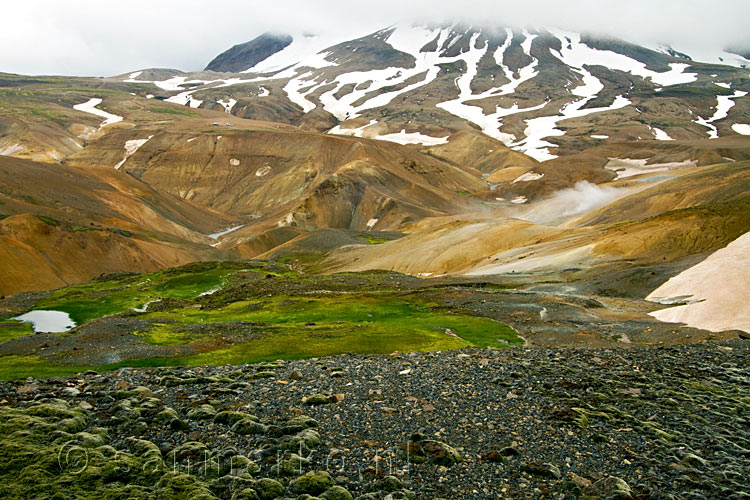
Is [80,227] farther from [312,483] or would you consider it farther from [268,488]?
[312,483]

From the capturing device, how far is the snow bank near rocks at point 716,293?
42.0 meters

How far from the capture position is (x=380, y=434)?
52.8 ft

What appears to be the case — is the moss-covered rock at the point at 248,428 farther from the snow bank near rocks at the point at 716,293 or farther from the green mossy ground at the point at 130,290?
the green mossy ground at the point at 130,290

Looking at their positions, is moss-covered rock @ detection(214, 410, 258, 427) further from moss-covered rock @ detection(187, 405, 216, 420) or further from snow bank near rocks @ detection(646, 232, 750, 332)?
snow bank near rocks @ detection(646, 232, 750, 332)

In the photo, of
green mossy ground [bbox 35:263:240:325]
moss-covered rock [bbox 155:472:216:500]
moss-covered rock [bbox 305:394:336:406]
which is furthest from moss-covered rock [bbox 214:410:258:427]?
green mossy ground [bbox 35:263:240:325]

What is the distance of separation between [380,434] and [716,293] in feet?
148

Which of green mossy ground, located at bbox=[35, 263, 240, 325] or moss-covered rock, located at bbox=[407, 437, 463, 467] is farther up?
moss-covered rock, located at bbox=[407, 437, 463, 467]

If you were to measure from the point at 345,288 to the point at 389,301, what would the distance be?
2012 centimetres

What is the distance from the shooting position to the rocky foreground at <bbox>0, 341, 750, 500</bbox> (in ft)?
42.0

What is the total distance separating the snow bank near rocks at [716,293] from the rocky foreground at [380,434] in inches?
849

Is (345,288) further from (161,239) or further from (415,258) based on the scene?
(161,239)

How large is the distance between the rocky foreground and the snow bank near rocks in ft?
70.8

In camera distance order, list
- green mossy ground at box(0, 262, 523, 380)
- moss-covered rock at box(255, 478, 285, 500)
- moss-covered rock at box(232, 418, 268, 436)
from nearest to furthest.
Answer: moss-covered rock at box(255, 478, 285, 500), moss-covered rock at box(232, 418, 268, 436), green mossy ground at box(0, 262, 523, 380)

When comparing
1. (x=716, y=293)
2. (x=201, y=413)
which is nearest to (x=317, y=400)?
(x=201, y=413)
